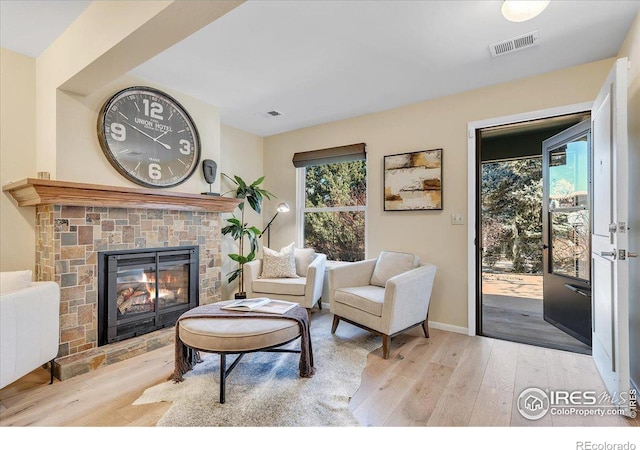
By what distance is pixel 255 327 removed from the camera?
1916 millimetres

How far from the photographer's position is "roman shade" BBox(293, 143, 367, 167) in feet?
12.1

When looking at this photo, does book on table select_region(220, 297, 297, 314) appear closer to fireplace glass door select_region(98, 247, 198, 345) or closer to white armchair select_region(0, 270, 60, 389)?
fireplace glass door select_region(98, 247, 198, 345)

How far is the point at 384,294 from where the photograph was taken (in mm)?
2535

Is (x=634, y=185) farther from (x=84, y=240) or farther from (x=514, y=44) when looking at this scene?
(x=84, y=240)

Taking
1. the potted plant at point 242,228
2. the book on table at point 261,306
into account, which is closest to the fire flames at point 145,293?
the potted plant at point 242,228

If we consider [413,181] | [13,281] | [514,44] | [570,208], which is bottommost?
[13,281]

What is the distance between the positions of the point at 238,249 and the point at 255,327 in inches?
91.9

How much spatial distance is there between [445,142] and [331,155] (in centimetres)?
139

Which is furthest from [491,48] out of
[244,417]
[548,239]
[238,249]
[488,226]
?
[488,226]

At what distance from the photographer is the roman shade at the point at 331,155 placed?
368cm

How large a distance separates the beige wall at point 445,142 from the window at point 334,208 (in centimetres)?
24

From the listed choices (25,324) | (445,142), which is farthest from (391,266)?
(25,324)

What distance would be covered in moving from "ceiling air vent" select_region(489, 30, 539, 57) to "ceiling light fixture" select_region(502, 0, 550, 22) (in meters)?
0.46
